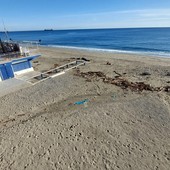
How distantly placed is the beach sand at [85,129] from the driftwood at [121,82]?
2.07 feet

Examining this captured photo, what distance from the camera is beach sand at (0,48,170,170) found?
523cm

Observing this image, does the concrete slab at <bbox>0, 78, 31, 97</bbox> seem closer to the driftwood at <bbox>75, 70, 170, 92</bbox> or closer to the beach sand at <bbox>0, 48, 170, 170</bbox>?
the beach sand at <bbox>0, 48, 170, 170</bbox>

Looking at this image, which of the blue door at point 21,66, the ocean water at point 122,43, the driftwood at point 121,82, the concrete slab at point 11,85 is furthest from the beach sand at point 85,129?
the ocean water at point 122,43

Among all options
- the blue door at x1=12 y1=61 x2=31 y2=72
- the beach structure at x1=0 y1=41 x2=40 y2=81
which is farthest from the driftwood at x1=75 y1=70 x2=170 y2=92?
the beach structure at x1=0 y1=41 x2=40 y2=81

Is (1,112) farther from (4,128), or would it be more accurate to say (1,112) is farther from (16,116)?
(4,128)

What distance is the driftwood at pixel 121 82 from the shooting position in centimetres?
1093

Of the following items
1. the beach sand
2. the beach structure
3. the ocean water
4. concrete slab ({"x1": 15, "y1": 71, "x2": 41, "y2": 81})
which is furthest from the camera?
the ocean water

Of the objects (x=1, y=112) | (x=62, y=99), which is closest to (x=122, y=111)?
(x=62, y=99)

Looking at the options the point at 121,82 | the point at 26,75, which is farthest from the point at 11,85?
the point at 121,82

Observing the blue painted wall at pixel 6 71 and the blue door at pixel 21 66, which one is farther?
the blue door at pixel 21 66

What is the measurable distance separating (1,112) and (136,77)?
11939 millimetres

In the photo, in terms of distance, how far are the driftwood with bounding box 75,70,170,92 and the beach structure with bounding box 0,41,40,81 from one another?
590cm

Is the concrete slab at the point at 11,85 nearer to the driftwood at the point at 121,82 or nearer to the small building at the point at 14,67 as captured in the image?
the small building at the point at 14,67

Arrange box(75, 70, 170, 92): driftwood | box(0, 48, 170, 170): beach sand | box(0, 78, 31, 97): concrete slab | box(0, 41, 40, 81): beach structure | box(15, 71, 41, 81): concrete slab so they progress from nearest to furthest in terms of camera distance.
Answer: box(0, 48, 170, 170): beach sand
box(75, 70, 170, 92): driftwood
box(0, 78, 31, 97): concrete slab
box(0, 41, 40, 81): beach structure
box(15, 71, 41, 81): concrete slab
